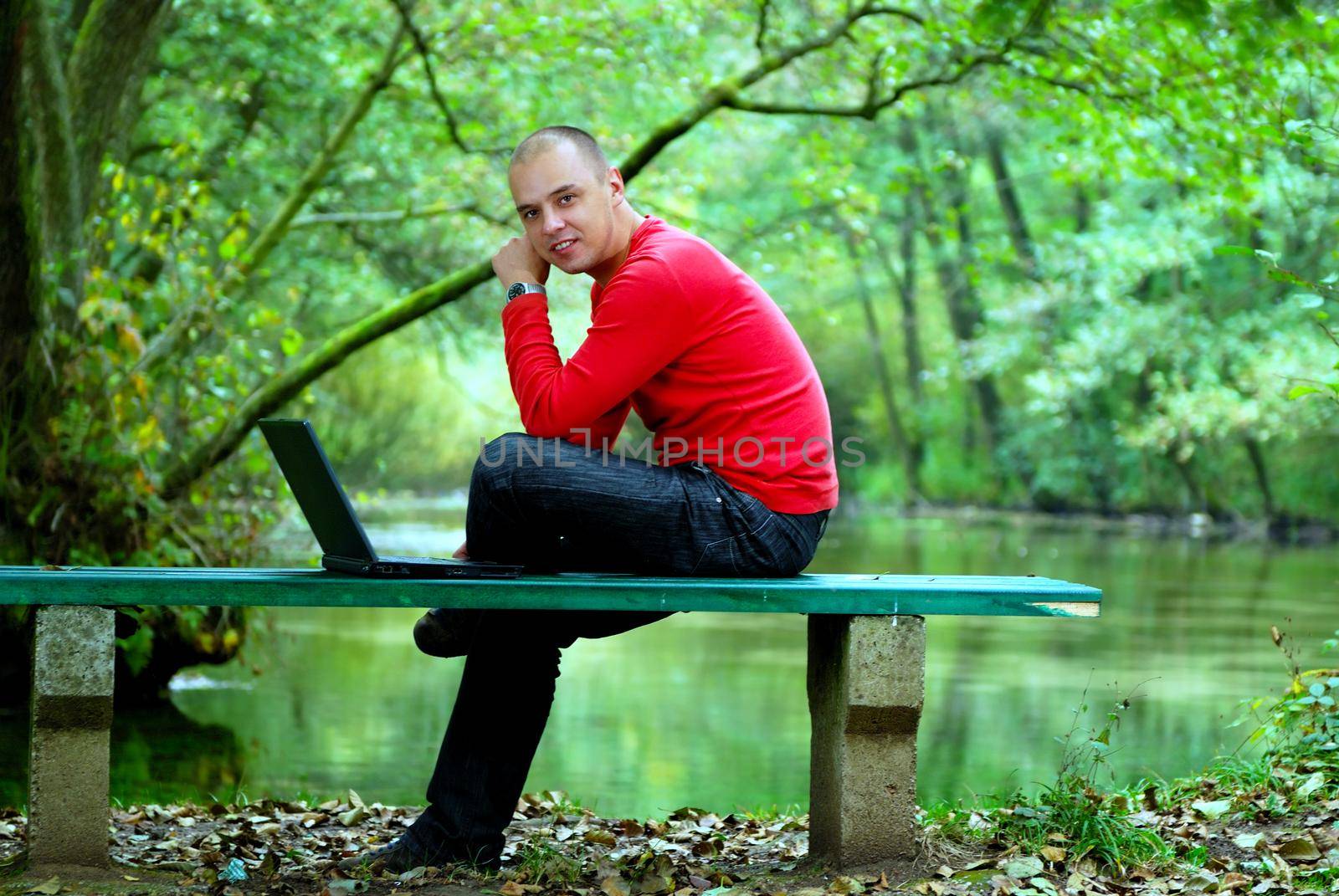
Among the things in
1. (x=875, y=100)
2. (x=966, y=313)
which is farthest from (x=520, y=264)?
(x=966, y=313)

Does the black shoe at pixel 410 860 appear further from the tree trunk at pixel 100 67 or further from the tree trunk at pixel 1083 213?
the tree trunk at pixel 1083 213

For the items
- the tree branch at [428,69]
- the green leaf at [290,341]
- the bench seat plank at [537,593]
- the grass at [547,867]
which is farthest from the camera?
the tree branch at [428,69]

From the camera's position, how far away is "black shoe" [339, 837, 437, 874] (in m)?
Answer: 3.73

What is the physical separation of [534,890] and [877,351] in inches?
1316

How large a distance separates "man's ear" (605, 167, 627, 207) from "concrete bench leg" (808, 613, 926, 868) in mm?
1190

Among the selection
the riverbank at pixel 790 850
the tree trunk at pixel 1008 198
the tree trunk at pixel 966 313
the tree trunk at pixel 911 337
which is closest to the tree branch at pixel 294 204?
the riverbank at pixel 790 850

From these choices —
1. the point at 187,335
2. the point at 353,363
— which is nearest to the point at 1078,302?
the point at 353,363

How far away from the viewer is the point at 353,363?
18.3 m

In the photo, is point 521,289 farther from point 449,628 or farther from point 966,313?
point 966,313

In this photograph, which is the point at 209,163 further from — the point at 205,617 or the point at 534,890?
the point at 534,890

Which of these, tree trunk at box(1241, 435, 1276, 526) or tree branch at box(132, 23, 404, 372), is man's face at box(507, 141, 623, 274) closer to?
tree branch at box(132, 23, 404, 372)

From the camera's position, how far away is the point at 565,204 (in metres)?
3.84

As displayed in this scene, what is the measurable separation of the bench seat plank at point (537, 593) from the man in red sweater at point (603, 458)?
144 mm

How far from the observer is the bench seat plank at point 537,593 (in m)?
3.43
